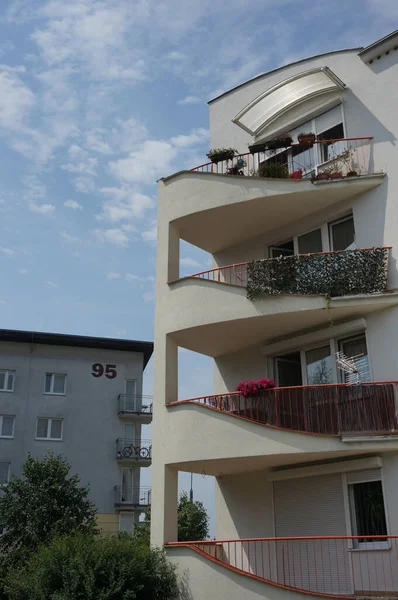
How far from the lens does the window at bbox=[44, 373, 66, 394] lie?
4325 centimetres

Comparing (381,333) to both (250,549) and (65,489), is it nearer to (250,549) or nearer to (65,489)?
(250,549)

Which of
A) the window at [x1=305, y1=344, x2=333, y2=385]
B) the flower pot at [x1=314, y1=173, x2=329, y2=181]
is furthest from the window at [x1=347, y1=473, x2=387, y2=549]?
the flower pot at [x1=314, y1=173, x2=329, y2=181]

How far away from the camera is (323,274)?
19141 millimetres

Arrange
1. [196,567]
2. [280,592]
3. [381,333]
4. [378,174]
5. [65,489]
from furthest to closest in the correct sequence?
1. [65,489]
2. [378,174]
3. [381,333]
4. [196,567]
5. [280,592]

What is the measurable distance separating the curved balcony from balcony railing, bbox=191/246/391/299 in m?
1.91

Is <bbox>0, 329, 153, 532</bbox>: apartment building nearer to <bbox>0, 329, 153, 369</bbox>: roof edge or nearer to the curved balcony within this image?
<bbox>0, 329, 153, 369</bbox>: roof edge

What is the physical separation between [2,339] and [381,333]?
30.2 meters

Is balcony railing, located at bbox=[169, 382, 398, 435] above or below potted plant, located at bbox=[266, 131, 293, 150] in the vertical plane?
below

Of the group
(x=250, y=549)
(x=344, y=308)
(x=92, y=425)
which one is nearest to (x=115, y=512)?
(x=92, y=425)

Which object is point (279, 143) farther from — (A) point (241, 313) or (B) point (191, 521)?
(B) point (191, 521)

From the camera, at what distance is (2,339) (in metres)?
43.5

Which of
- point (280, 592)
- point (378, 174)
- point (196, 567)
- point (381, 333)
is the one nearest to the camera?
point (280, 592)

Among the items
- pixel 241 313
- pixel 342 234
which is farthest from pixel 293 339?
pixel 342 234

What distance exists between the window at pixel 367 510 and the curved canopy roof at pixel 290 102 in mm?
11069
